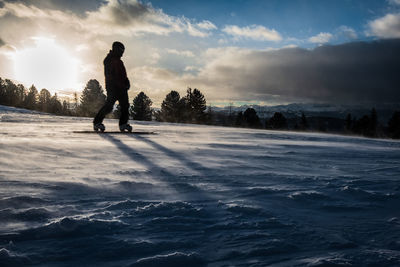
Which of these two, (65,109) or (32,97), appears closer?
(65,109)

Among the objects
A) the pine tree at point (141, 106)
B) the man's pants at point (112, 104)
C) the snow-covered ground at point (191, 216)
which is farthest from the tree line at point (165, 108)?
the snow-covered ground at point (191, 216)

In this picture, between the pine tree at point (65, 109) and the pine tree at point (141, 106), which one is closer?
the pine tree at point (65, 109)

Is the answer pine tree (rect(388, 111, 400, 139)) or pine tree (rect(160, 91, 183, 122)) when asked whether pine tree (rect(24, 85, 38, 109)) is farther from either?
→ pine tree (rect(388, 111, 400, 139))

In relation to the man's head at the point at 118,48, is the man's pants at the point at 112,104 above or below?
below

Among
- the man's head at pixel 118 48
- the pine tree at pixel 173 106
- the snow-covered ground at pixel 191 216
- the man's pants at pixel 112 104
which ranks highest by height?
the pine tree at pixel 173 106

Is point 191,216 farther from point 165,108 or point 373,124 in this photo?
point 373,124

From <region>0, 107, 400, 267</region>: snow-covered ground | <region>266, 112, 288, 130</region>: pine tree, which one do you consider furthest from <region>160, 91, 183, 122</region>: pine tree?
<region>0, 107, 400, 267</region>: snow-covered ground

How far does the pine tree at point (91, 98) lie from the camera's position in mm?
46438

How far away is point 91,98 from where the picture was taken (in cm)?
4691

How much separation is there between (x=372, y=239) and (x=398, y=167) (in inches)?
79.0

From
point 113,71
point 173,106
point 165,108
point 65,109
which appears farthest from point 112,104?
point 65,109

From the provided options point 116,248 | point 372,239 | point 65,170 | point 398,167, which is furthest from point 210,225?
point 398,167

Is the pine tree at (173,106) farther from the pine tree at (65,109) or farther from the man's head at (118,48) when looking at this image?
the man's head at (118,48)

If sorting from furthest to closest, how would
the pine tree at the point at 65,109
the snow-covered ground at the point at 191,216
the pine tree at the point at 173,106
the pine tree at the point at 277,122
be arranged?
the pine tree at the point at 277,122
the pine tree at the point at 173,106
the pine tree at the point at 65,109
the snow-covered ground at the point at 191,216
